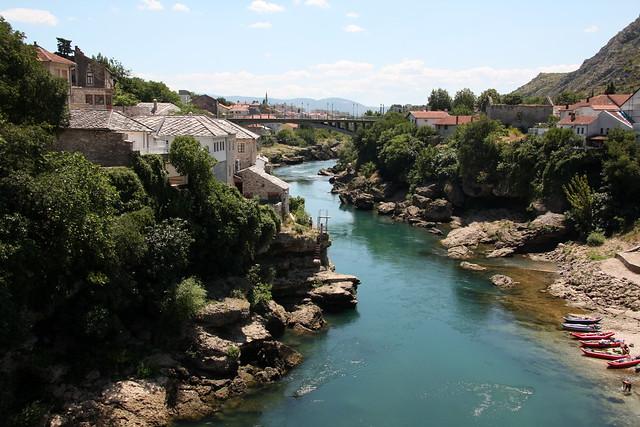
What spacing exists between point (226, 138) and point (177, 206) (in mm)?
12534

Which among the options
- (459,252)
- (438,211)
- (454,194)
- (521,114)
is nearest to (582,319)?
(459,252)

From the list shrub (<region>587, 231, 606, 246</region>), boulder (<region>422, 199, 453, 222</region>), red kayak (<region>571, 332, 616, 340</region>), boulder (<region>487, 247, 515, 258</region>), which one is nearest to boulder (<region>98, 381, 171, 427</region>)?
red kayak (<region>571, 332, 616, 340</region>)

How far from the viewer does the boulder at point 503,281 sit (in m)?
45.2

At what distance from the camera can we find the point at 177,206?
32.7 meters

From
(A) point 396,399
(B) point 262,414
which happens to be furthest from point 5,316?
(A) point 396,399

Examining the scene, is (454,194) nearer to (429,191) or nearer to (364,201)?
(429,191)

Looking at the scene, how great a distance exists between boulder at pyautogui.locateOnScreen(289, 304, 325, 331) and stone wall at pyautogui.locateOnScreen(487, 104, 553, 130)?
2132 inches

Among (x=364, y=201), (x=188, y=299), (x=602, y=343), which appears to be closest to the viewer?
(x=188, y=299)

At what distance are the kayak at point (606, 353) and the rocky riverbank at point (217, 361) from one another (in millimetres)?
13898

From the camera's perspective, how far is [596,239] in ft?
169

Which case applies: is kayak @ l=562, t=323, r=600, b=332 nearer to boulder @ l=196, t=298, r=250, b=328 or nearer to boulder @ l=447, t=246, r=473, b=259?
boulder @ l=447, t=246, r=473, b=259

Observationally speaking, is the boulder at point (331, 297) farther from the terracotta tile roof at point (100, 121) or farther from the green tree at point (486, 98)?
the green tree at point (486, 98)

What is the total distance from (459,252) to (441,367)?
2347 cm

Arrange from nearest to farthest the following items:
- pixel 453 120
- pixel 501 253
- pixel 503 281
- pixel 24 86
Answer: pixel 24 86 < pixel 503 281 < pixel 501 253 < pixel 453 120
